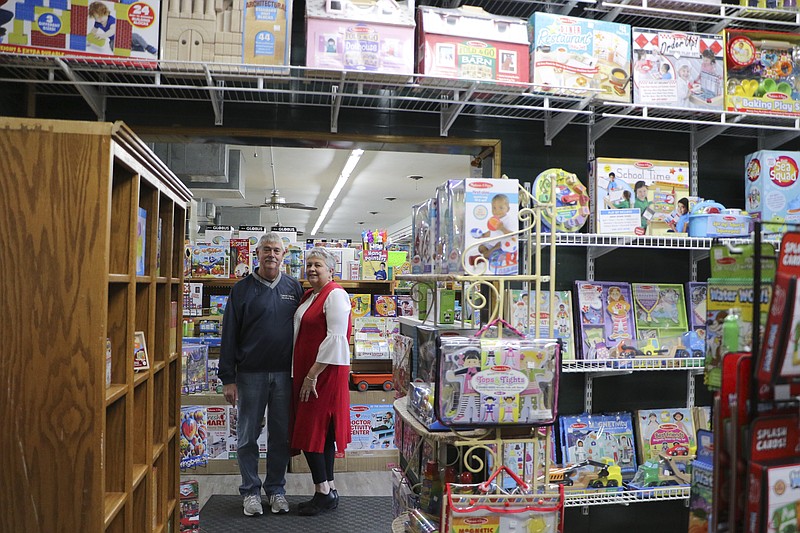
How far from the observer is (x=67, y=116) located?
3.45m

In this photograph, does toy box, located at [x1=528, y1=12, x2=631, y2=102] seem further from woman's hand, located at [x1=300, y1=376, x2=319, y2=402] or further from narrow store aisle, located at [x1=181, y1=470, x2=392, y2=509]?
narrow store aisle, located at [x1=181, y1=470, x2=392, y2=509]

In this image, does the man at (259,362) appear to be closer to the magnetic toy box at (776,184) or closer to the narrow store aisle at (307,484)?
the narrow store aisle at (307,484)

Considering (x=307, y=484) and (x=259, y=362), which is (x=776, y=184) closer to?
(x=259, y=362)

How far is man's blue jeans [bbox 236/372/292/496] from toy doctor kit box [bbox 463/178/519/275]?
215 centimetres

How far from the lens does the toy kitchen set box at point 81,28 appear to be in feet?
9.04

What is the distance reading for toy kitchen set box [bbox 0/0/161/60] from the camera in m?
2.75

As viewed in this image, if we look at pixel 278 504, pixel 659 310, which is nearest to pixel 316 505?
pixel 278 504

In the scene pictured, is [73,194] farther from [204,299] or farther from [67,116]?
[204,299]

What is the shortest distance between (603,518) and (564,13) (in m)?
2.80

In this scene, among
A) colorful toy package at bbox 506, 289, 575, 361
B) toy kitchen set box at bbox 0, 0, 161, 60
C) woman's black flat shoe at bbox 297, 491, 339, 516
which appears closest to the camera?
toy kitchen set box at bbox 0, 0, 161, 60

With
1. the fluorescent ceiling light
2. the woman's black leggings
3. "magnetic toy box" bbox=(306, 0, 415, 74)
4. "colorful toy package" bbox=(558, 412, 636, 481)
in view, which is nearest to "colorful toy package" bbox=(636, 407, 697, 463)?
"colorful toy package" bbox=(558, 412, 636, 481)

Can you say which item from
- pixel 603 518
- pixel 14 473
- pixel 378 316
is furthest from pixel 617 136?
pixel 14 473

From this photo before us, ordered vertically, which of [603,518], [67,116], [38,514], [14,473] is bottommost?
[603,518]

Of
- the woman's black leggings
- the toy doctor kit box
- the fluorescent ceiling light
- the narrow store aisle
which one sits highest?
the fluorescent ceiling light
